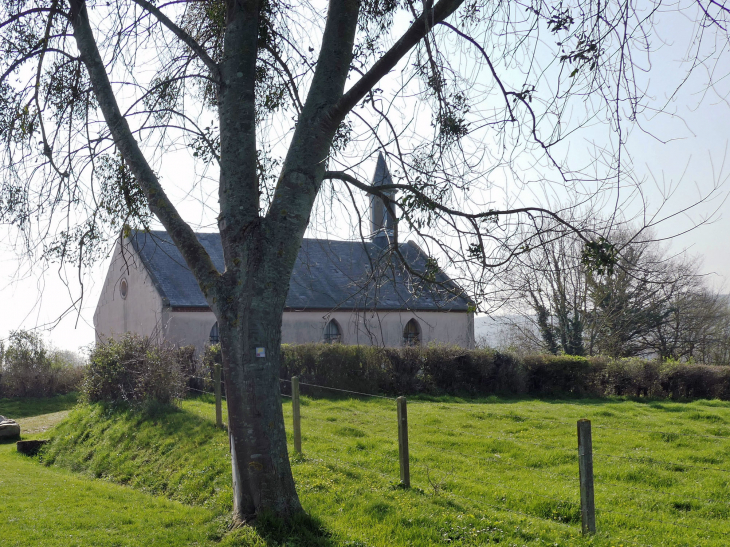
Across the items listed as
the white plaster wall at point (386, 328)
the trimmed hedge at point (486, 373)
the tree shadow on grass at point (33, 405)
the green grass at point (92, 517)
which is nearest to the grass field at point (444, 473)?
the green grass at point (92, 517)

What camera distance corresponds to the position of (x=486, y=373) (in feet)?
66.9

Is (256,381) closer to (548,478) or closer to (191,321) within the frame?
(548,478)

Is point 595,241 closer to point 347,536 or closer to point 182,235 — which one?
point 347,536

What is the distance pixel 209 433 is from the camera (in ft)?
35.3

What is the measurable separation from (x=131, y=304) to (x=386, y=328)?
37.7 feet

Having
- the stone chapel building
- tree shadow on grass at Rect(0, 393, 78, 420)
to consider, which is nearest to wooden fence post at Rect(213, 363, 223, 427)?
the stone chapel building

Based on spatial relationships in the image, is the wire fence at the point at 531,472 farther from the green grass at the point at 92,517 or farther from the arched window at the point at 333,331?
the arched window at the point at 333,331

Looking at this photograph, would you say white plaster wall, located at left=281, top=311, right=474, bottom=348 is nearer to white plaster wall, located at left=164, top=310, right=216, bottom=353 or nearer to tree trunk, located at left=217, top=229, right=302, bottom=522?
white plaster wall, located at left=164, top=310, right=216, bottom=353

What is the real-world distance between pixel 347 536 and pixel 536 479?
11.7ft

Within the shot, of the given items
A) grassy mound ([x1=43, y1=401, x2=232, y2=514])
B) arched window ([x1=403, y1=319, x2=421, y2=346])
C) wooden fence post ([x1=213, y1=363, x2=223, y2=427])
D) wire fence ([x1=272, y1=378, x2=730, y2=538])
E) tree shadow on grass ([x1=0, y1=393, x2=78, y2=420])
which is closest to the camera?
wire fence ([x1=272, y1=378, x2=730, y2=538])

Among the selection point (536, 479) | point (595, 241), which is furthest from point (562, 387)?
point (595, 241)

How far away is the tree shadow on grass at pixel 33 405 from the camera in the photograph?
21.1 metres

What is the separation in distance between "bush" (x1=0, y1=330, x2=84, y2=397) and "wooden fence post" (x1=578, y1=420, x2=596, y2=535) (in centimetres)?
2274

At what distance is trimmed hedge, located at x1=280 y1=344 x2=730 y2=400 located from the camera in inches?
758
